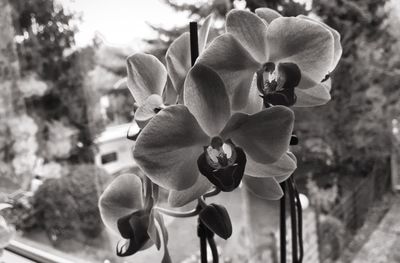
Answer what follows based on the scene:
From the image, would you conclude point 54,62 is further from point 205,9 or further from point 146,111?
point 146,111

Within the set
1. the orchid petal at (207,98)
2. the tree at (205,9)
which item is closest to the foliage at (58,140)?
the tree at (205,9)

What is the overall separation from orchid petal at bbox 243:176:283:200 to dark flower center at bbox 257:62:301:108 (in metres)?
0.06

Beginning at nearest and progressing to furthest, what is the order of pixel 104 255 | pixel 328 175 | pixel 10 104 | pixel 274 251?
pixel 328 175 < pixel 274 251 < pixel 104 255 < pixel 10 104

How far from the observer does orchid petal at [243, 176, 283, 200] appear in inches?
12.9

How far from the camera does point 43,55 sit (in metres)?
1.37

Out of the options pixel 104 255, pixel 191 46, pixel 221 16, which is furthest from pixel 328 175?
pixel 104 255

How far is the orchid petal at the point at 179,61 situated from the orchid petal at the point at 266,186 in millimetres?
87

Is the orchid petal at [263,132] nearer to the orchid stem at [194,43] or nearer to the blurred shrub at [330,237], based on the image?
the orchid stem at [194,43]

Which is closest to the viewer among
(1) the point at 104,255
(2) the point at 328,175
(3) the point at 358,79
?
(3) the point at 358,79

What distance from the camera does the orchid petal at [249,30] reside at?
0.31 m

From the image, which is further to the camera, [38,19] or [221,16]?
[38,19]

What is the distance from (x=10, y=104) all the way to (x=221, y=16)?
0.91 metres

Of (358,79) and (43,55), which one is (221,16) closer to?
(358,79)

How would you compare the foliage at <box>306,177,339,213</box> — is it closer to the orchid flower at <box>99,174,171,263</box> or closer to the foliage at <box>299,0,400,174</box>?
the foliage at <box>299,0,400,174</box>
